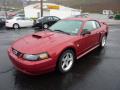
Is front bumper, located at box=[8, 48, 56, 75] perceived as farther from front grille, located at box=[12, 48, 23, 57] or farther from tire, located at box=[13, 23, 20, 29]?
tire, located at box=[13, 23, 20, 29]

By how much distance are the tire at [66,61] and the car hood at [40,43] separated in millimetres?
362

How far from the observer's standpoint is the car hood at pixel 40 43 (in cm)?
468

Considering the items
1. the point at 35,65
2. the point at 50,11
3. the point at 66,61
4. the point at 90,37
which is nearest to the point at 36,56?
the point at 35,65

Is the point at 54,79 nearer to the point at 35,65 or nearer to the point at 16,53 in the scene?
the point at 35,65

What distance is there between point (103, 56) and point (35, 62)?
3.28 m

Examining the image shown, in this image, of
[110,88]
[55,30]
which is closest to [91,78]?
[110,88]

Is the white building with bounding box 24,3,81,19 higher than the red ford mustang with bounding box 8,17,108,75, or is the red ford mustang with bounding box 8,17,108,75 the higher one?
the white building with bounding box 24,3,81,19

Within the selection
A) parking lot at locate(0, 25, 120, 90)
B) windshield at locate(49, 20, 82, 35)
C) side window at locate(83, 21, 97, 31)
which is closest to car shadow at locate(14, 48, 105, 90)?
parking lot at locate(0, 25, 120, 90)

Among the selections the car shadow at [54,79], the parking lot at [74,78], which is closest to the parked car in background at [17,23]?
the parking lot at [74,78]

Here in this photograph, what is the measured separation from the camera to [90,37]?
248 inches

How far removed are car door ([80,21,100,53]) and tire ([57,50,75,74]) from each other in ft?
1.93

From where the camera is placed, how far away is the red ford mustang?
14.9 feet

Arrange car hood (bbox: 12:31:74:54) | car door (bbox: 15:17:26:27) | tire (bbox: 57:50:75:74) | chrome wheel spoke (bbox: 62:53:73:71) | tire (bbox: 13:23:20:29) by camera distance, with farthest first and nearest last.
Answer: car door (bbox: 15:17:26:27), tire (bbox: 13:23:20:29), chrome wheel spoke (bbox: 62:53:73:71), tire (bbox: 57:50:75:74), car hood (bbox: 12:31:74:54)

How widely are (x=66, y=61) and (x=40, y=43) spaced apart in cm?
91
